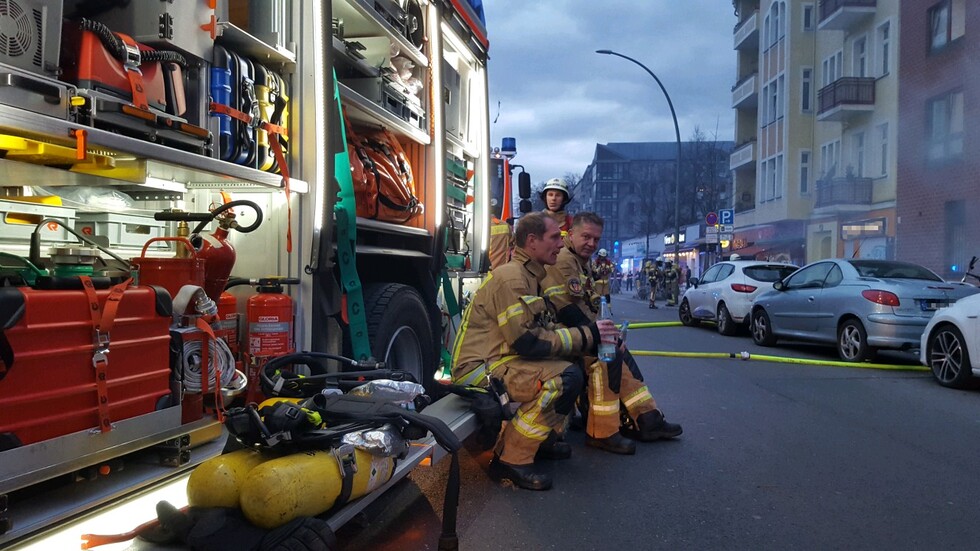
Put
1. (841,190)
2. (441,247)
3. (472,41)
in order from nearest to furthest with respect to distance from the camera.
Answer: (441,247) < (472,41) < (841,190)

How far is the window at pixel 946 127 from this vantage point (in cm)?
1962

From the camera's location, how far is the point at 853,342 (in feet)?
32.7

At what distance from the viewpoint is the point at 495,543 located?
3.56m

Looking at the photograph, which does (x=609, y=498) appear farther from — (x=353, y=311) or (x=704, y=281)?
(x=704, y=281)

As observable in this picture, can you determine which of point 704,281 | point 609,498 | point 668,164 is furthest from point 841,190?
point 668,164

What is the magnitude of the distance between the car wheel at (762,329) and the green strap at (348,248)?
31.5 ft

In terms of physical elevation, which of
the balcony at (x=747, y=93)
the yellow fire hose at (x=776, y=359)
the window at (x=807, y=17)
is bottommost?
the yellow fire hose at (x=776, y=359)

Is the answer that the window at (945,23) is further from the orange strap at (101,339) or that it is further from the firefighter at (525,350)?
the orange strap at (101,339)

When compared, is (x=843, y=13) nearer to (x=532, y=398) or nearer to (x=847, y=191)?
(x=847, y=191)

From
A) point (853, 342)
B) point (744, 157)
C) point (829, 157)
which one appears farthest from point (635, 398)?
point (744, 157)

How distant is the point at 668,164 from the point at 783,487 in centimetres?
9657

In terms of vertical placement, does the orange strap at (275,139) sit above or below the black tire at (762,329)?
above

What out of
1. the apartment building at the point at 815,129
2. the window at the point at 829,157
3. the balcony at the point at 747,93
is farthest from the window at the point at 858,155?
the balcony at the point at 747,93

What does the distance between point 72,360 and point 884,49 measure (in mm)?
28341
